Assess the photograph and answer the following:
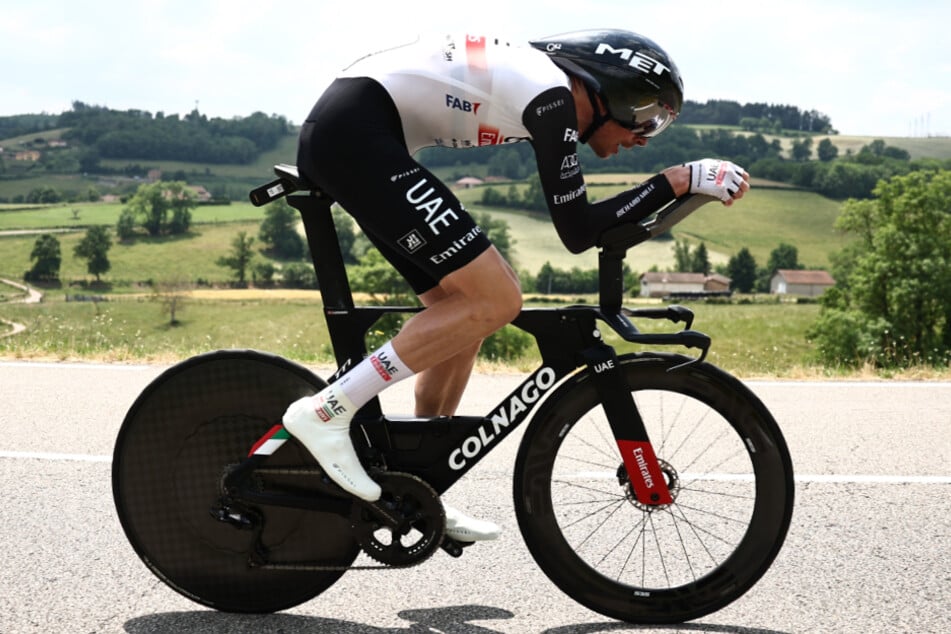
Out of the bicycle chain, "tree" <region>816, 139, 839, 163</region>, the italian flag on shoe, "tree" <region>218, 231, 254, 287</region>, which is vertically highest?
"tree" <region>816, 139, 839, 163</region>

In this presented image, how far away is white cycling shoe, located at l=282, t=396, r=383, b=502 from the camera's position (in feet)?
11.1

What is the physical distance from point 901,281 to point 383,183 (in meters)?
52.0

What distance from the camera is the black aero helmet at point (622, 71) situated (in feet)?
11.0

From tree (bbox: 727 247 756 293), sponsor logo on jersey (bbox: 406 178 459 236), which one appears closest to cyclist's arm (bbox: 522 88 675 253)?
sponsor logo on jersey (bbox: 406 178 459 236)

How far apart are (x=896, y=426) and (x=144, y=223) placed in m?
138

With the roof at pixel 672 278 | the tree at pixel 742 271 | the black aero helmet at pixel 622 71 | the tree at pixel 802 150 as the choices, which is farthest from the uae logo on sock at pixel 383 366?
the tree at pixel 802 150

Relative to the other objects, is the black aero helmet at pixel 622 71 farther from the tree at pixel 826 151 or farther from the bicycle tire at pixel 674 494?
the tree at pixel 826 151

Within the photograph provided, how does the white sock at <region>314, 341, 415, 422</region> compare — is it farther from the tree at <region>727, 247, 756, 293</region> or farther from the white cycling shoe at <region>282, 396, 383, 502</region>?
the tree at <region>727, 247, 756, 293</region>

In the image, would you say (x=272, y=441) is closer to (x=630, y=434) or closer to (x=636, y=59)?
(x=630, y=434)

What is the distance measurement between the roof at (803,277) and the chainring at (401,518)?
115 meters

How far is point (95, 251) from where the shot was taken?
4872 inches

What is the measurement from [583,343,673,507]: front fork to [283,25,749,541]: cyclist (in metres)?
0.41

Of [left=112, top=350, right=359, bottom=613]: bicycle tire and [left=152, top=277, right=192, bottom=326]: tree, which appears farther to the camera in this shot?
[left=152, top=277, right=192, bottom=326]: tree

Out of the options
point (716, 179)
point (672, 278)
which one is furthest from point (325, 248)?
point (672, 278)
